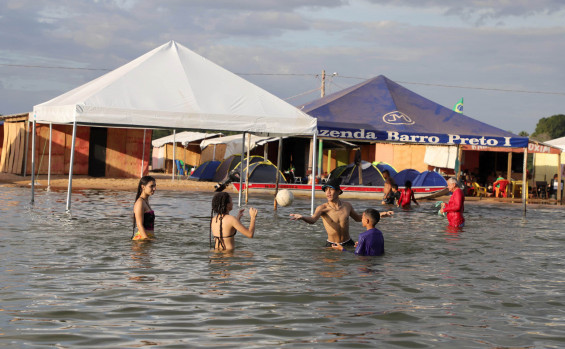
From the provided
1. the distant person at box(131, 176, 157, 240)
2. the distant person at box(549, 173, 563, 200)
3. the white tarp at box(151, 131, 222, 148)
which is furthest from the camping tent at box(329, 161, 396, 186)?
the distant person at box(131, 176, 157, 240)

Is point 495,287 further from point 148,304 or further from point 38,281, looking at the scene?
point 38,281

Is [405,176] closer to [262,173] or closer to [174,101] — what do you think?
[262,173]

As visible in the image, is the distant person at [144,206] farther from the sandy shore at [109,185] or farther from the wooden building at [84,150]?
the wooden building at [84,150]

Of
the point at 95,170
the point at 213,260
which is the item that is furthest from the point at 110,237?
the point at 95,170

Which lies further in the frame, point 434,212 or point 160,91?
point 434,212

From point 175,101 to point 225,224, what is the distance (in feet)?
22.0

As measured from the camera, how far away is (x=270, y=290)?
8352 mm

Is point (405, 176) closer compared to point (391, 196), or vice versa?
point (391, 196)

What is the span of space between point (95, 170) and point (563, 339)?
32156 millimetres

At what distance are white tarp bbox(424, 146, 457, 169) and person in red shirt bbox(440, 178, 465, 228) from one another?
2135 centimetres

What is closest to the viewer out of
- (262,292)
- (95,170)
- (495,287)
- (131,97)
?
(262,292)

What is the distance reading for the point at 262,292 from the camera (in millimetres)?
8227

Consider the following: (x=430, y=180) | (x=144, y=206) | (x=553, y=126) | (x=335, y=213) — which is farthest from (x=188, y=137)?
(x=553, y=126)

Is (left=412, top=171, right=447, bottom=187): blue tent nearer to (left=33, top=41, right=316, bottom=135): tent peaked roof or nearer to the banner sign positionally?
the banner sign
